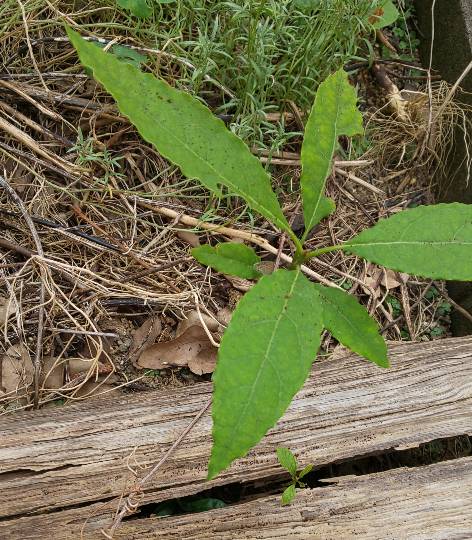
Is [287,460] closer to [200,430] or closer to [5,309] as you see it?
[200,430]

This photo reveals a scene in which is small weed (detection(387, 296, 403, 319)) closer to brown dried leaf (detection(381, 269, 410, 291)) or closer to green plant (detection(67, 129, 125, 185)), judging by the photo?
brown dried leaf (detection(381, 269, 410, 291))

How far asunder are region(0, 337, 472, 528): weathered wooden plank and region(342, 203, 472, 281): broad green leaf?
64 centimetres

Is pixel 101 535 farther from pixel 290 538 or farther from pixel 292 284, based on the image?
pixel 292 284

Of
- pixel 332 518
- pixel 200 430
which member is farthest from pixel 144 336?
pixel 332 518

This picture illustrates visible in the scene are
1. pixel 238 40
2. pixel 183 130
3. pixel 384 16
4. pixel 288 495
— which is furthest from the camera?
pixel 384 16

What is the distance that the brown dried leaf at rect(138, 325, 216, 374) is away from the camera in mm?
2326

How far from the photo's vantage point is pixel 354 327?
1492 millimetres

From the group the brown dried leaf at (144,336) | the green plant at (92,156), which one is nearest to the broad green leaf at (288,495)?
the brown dried leaf at (144,336)

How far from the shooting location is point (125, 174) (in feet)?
8.46

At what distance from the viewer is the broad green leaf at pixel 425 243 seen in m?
1.35

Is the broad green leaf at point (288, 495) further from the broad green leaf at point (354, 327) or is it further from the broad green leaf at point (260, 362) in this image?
the broad green leaf at point (260, 362)

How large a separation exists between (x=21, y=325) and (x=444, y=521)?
1.46 meters

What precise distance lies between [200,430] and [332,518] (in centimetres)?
43

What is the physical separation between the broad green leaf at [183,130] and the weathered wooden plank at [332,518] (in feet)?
2.62
